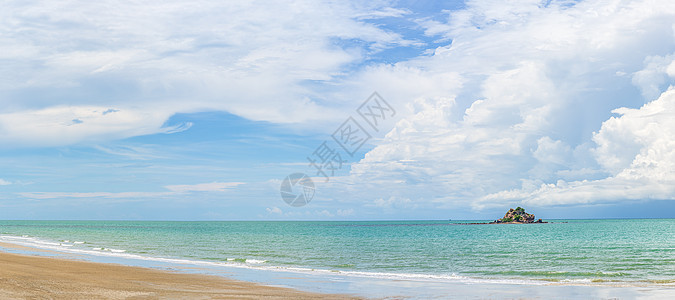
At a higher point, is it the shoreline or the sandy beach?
the sandy beach

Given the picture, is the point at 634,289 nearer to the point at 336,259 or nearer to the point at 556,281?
the point at 556,281

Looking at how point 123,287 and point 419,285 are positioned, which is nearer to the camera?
point 123,287

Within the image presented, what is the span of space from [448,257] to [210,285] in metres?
25.1

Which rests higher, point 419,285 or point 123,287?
point 123,287

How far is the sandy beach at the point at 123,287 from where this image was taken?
1817cm

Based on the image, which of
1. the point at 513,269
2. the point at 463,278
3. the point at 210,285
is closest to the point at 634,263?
Result: the point at 513,269

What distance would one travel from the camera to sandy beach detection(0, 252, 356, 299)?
1817cm

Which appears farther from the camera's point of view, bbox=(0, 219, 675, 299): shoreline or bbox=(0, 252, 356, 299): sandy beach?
bbox=(0, 219, 675, 299): shoreline

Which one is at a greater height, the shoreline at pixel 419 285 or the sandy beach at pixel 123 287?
the sandy beach at pixel 123 287

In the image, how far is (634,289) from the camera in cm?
2277

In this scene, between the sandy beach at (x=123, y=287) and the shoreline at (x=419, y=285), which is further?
the shoreline at (x=419, y=285)

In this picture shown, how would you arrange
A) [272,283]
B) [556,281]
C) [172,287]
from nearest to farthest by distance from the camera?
1. [172,287]
2. [272,283]
3. [556,281]

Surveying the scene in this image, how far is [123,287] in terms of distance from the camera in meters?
20.8

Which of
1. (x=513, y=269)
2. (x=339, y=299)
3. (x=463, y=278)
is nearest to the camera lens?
(x=339, y=299)
